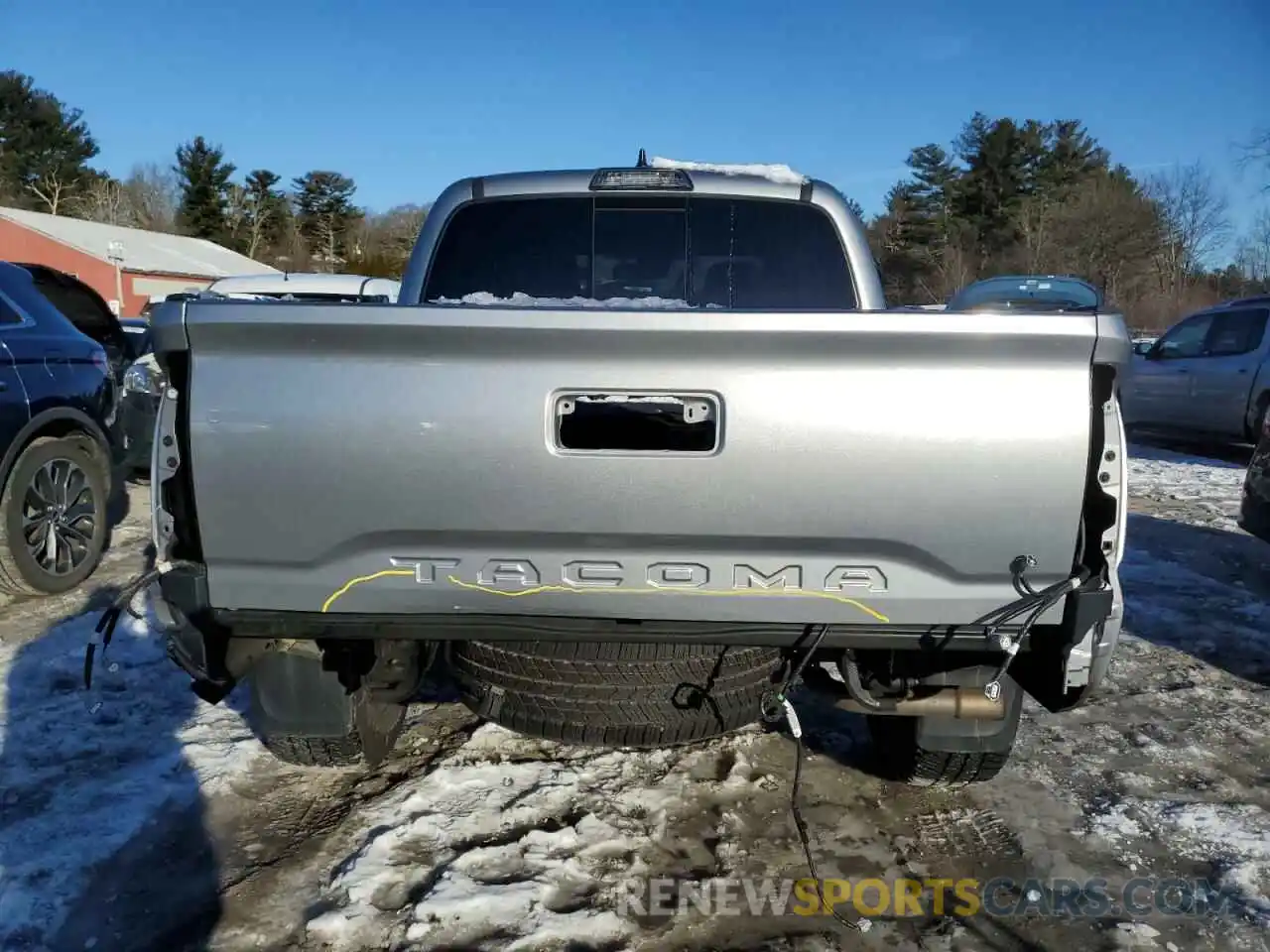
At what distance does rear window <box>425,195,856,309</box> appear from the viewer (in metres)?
3.49

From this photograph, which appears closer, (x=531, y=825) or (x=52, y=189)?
(x=531, y=825)

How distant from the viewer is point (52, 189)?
62750 millimetres

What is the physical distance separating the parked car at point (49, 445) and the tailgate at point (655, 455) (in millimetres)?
3602

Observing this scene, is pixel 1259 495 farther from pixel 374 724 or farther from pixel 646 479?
pixel 374 724

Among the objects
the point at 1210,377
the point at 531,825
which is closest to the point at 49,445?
the point at 531,825

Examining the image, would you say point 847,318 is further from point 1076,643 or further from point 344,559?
point 344,559

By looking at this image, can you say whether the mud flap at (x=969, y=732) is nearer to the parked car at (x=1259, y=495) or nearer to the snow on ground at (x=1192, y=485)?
the parked car at (x=1259, y=495)

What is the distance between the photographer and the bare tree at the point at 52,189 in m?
61.9

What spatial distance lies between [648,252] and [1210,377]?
32.7 ft

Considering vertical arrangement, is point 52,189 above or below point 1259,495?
above

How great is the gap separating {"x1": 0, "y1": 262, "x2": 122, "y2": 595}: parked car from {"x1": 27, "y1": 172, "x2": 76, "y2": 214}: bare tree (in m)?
68.9

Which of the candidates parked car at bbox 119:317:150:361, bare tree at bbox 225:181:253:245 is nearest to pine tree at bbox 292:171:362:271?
bare tree at bbox 225:181:253:245

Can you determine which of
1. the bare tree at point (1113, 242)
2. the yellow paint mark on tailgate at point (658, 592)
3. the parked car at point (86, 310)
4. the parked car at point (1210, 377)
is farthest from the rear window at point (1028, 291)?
the bare tree at point (1113, 242)

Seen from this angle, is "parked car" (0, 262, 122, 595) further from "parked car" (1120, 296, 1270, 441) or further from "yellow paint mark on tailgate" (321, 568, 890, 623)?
"parked car" (1120, 296, 1270, 441)
